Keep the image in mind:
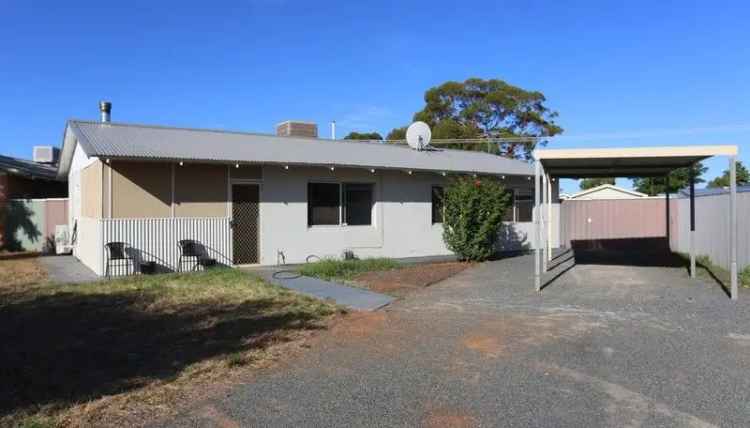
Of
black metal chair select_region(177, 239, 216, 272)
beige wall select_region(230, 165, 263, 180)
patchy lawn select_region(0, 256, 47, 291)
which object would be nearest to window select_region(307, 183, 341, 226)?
beige wall select_region(230, 165, 263, 180)

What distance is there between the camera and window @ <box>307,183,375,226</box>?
1612 centimetres

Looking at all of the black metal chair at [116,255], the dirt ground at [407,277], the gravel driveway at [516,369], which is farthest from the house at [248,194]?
the gravel driveway at [516,369]

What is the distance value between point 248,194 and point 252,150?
1.43m

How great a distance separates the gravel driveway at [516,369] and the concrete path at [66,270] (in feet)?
24.8

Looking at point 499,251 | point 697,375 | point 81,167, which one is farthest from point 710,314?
point 81,167

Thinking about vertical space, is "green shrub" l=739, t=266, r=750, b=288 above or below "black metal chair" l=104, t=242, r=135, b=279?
below

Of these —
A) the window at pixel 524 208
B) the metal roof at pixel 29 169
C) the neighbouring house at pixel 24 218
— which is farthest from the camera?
the metal roof at pixel 29 169

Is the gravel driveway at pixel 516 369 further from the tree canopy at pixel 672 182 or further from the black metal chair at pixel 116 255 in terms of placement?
the tree canopy at pixel 672 182

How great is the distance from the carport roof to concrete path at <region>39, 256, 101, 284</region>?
1008cm

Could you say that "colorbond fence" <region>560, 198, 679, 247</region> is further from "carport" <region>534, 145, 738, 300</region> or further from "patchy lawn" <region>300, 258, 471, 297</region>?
"patchy lawn" <region>300, 258, 471, 297</region>

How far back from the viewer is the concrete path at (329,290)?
9711 millimetres

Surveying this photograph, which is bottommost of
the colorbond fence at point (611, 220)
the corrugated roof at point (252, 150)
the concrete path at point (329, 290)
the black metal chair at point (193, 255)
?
the concrete path at point (329, 290)

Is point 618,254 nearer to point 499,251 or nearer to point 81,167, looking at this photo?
point 499,251

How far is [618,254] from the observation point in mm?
19719
